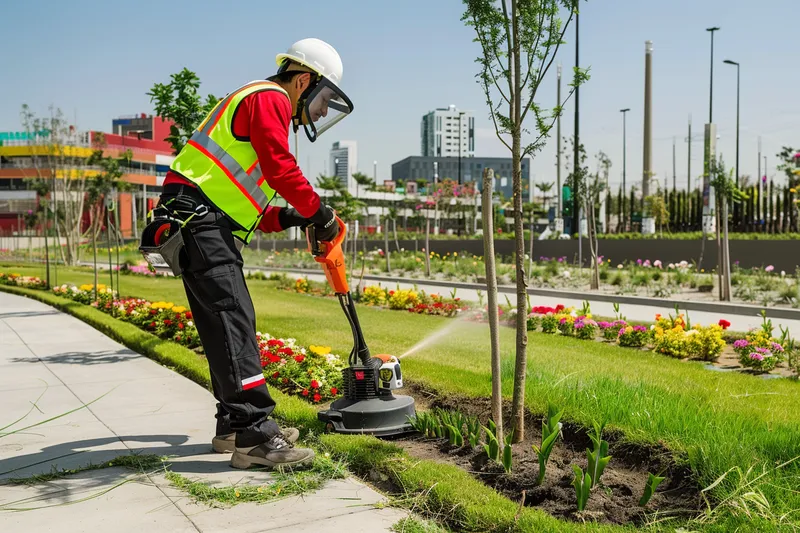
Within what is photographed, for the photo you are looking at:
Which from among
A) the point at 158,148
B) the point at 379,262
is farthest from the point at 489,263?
the point at 158,148

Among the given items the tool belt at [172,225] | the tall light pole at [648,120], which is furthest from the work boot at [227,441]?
the tall light pole at [648,120]

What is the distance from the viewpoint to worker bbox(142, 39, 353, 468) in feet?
12.8

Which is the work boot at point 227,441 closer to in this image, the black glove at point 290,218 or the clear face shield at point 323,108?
the black glove at point 290,218

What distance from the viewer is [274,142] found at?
12.7 feet

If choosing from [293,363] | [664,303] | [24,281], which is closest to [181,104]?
[293,363]

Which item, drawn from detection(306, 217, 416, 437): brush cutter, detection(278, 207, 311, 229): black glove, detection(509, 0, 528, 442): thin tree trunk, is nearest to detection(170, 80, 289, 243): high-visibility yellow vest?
detection(278, 207, 311, 229): black glove

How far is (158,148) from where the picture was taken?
8806 cm

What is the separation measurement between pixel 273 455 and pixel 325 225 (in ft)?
4.16

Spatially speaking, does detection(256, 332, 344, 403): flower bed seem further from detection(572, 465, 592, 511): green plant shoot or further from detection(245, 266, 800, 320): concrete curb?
detection(245, 266, 800, 320): concrete curb

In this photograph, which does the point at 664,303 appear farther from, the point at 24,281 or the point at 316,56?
the point at 24,281

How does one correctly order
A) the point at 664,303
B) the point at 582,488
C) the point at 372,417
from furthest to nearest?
the point at 664,303
the point at 372,417
the point at 582,488

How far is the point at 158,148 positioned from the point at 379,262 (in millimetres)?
69234

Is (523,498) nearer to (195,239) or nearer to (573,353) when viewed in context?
(195,239)

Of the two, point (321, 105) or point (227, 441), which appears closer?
point (321, 105)
